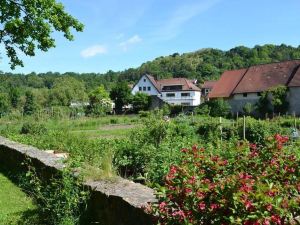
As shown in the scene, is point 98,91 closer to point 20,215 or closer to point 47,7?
point 47,7

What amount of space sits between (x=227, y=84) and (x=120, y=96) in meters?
22.1

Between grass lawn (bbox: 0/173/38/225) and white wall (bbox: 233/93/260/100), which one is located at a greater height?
white wall (bbox: 233/93/260/100)

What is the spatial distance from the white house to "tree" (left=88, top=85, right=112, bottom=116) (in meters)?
7.74

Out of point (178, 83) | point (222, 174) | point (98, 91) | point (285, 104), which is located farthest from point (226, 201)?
point (98, 91)

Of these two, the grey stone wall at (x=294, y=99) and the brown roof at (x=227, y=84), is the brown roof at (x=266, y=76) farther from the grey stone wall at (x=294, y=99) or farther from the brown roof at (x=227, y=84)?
the grey stone wall at (x=294, y=99)

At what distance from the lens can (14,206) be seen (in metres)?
7.71

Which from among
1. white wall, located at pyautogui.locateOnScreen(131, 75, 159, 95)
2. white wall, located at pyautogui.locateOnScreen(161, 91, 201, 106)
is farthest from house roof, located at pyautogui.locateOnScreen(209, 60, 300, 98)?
white wall, located at pyautogui.locateOnScreen(131, 75, 159, 95)

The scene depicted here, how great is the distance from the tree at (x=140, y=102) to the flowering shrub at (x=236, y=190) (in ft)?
213

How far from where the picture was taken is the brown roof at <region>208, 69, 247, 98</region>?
5634 centimetres

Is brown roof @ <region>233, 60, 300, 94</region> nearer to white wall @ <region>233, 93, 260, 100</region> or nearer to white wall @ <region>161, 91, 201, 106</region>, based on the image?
white wall @ <region>233, 93, 260, 100</region>

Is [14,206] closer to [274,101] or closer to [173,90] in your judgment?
[274,101]

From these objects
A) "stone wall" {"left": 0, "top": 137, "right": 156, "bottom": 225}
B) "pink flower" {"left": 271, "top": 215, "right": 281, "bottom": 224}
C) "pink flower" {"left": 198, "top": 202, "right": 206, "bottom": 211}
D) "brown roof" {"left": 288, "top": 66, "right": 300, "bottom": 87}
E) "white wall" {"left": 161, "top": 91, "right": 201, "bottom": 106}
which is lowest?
"stone wall" {"left": 0, "top": 137, "right": 156, "bottom": 225}

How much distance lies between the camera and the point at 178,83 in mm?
83625

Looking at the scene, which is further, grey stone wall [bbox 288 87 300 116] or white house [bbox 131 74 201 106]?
white house [bbox 131 74 201 106]
